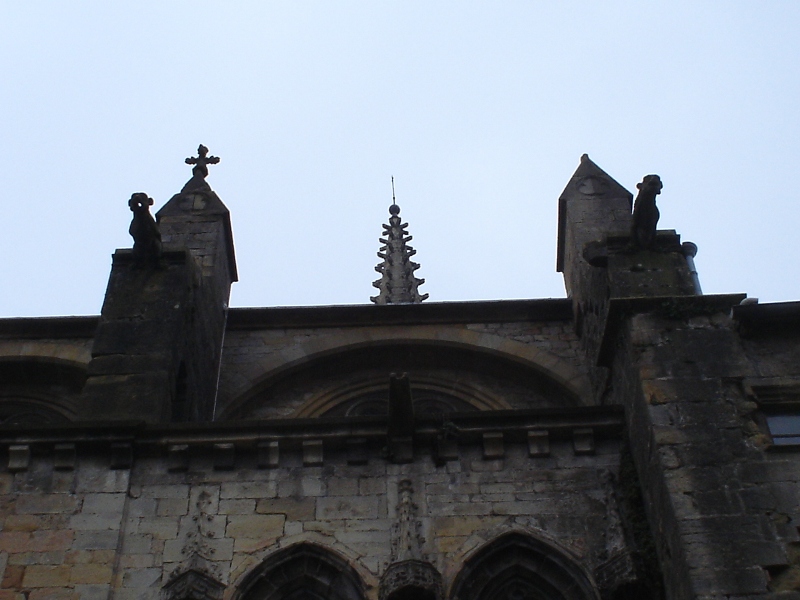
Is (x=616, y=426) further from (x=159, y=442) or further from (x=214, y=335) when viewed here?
(x=214, y=335)

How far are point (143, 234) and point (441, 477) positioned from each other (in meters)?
4.01

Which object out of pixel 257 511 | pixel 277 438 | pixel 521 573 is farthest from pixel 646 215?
pixel 257 511

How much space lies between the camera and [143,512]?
358 inches

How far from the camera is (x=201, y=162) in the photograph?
14.5m

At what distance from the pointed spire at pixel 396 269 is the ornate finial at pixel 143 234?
6.51m

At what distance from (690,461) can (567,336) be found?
190 inches

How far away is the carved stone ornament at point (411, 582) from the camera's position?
8375 millimetres

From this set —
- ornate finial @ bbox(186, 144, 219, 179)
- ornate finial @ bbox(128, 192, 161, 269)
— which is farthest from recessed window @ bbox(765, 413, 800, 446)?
ornate finial @ bbox(186, 144, 219, 179)

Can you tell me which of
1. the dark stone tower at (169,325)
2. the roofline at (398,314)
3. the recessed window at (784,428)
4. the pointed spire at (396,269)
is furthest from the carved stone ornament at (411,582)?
the pointed spire at (396,269)

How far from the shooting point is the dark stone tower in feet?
33.1

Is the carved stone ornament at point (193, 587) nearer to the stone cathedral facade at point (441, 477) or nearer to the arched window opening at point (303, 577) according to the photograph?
the stone cathedral facade at point (441, 477)

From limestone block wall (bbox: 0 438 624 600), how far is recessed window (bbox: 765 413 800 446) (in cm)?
128

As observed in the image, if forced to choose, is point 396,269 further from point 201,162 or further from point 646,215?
point 646,215

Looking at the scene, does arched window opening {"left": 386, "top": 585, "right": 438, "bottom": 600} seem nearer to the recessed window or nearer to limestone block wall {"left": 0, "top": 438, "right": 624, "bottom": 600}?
limestone block wall {"left": 0, "top": 438, "right": 624, "bottom": 600}
